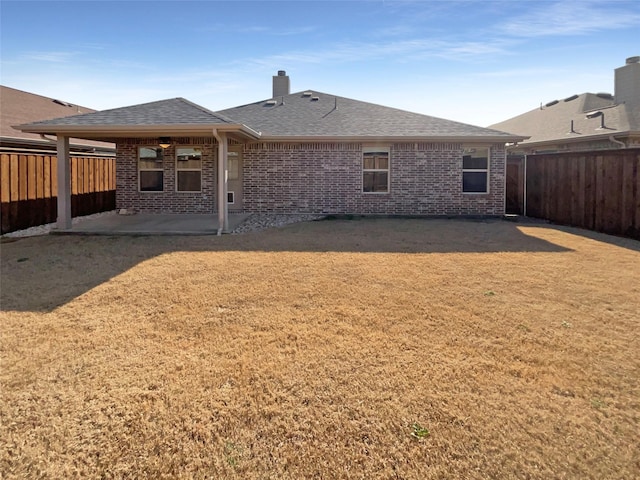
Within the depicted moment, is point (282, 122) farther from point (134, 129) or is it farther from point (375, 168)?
point (134, 129)

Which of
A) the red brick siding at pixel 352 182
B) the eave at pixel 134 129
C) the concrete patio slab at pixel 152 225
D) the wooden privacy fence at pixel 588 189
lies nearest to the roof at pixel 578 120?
the wooden privacy fence at pixel 588 189

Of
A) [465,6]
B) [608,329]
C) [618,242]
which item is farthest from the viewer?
[465,6]

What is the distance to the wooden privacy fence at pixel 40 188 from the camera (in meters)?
9.92

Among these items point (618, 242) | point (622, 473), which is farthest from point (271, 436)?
point (618, 242)

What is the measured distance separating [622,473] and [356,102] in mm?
16220

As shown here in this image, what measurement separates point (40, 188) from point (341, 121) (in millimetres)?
9615

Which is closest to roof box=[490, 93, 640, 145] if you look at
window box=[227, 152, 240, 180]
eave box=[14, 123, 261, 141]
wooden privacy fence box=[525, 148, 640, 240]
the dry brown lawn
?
wooden privacy fence box=[525, 148, 640, 240]

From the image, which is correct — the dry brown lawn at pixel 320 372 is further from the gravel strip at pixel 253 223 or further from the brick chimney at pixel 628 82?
the brick chimney at pixel 628 82

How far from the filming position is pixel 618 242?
9109mm

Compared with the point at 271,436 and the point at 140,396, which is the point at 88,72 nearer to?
the point at 140,396

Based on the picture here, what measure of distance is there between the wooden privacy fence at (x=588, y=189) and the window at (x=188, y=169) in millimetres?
11425

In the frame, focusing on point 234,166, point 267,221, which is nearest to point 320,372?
point 267,221

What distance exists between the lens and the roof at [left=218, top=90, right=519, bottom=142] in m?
13.0

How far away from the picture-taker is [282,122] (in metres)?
14.4
